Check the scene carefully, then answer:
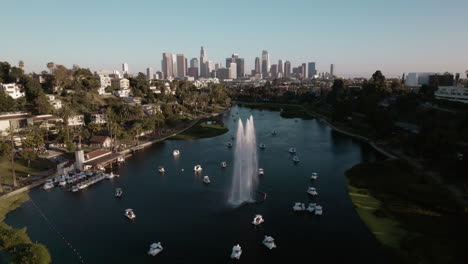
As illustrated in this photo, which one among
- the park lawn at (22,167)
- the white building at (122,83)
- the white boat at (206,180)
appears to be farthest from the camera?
the white building at (122,83)

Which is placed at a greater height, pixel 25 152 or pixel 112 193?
pixel 25 152

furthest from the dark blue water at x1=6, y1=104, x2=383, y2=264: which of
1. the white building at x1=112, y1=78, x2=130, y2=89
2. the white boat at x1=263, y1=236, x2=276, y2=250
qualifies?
the white building at x1=112, y1=78, x2=130, y2=89

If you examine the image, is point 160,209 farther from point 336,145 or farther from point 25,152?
point 336,145

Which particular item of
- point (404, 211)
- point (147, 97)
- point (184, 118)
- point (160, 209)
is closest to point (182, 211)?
point (160, 209)

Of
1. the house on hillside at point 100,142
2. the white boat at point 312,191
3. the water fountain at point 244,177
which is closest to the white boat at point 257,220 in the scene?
the water fountain at point 244,177

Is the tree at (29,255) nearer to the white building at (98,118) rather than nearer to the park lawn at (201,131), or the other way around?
the park lawn at (201,131)
